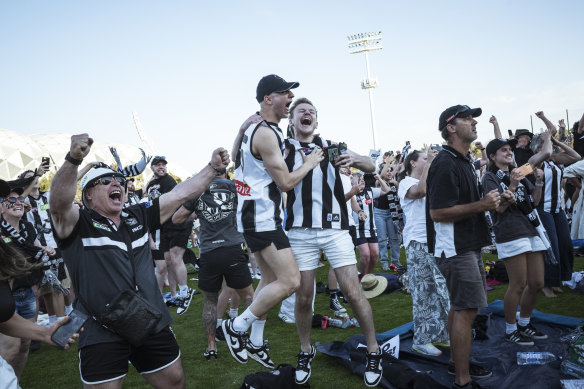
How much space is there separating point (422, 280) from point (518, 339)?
3.82 ft

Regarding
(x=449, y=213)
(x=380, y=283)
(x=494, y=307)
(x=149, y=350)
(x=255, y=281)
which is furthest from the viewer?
(x=255, y=281)

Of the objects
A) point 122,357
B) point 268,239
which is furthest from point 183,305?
point 122,357

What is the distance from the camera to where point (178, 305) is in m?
8.00

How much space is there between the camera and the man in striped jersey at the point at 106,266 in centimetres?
259

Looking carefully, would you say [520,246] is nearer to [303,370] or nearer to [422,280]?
[422,280]

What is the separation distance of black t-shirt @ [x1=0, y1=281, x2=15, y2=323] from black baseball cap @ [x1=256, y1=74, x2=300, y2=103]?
248 centimetres

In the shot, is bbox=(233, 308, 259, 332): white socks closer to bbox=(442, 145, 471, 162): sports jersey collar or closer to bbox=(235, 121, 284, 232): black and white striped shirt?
bbox=(235, 121, 284, 232): black and white striped shirt

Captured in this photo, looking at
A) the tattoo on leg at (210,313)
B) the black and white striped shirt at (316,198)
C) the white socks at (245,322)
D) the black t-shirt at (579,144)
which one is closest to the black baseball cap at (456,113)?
the black and white striped shirt at (316,198)

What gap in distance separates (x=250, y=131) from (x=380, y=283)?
4872 millimetres

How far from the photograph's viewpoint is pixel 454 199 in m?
3.51

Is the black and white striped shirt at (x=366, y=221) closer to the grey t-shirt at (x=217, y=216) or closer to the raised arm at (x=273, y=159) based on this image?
the grey t-shirt at (x=217, y=216)

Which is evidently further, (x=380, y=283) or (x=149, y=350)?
(x=380, y=283)

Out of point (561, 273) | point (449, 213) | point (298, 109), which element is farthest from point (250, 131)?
point (561, 273)

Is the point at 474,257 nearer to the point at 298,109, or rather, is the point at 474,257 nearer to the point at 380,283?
the point at 298,109
